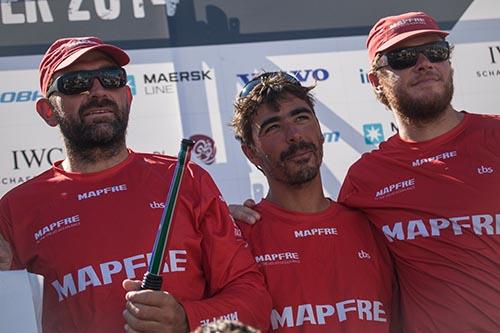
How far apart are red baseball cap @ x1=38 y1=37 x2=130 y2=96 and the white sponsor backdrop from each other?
722mm

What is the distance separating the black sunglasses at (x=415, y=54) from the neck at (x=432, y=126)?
162 millimetres

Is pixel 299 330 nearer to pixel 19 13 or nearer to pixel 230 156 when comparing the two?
pixel 230 156

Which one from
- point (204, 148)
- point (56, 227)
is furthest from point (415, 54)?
point (56, 227)

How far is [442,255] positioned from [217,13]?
137cm

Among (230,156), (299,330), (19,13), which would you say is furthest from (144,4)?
(299,330)

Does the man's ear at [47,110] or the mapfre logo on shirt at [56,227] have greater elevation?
the man's ear at [47,110]

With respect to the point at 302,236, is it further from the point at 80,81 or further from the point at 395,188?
the point at 80,81

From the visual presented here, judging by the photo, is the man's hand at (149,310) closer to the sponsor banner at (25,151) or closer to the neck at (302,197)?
the neck at (302,197)

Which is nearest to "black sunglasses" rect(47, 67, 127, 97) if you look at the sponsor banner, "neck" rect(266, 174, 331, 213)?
"neck" rect(266, 174, 331, 213)

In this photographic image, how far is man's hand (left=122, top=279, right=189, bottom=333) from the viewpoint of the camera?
5.14 ft

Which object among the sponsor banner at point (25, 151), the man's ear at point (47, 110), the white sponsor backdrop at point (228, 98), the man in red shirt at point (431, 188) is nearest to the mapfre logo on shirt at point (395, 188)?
the man in red shirt at point (431, 188)

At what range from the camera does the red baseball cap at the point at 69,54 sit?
6.70 ft

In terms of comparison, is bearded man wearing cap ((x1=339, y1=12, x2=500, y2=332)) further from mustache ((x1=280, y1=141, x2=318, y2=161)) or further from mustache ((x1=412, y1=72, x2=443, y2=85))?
mustache ((x1=280, y1=141, x2=318, y2=161))

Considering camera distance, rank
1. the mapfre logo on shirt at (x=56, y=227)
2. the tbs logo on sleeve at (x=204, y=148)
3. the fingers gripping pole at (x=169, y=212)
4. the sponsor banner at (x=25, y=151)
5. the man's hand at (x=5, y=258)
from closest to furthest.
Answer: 1. the fingers gripping pole at (x=169, y=212)
2. the man's hand at (x=5, y=258)
3. the mapfre logo on shirt at (x=56, y=227)
4. the sponsor banner at (x=25, y=151)
5. the tbs logo on sleeve at (x=204, y=148)
